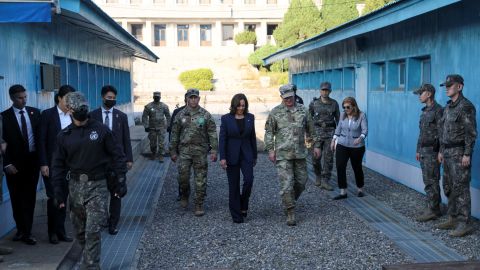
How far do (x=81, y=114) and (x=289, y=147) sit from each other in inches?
133

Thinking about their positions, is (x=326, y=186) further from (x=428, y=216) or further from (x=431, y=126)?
(x=431, y=126)

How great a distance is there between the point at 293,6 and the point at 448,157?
136 ft

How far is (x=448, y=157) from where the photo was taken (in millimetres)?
7094

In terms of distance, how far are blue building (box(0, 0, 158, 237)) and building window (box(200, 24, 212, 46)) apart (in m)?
55.5

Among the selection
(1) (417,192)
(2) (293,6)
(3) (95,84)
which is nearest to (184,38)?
(2) (293,6)

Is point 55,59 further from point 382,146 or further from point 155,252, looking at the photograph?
point 382,146

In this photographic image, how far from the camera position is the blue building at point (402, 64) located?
8125 millimetres

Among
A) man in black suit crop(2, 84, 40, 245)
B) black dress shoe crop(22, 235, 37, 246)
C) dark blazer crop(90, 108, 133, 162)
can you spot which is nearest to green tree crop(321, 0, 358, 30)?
dark blazer crop(90, 108, 133, 162)

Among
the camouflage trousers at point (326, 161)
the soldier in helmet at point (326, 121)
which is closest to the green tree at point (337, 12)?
the soldier in helmet at point (326, 121)

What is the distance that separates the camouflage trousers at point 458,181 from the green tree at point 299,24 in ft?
126

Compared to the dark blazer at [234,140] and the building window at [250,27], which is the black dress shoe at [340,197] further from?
the building window at [250,27]

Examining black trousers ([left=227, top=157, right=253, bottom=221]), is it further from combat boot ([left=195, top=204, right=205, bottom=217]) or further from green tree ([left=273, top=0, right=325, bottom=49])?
green tree ([left=273, top=0, right=325, bottom=49])

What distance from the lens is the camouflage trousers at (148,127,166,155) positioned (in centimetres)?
1420

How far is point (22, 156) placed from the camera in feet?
21.3
